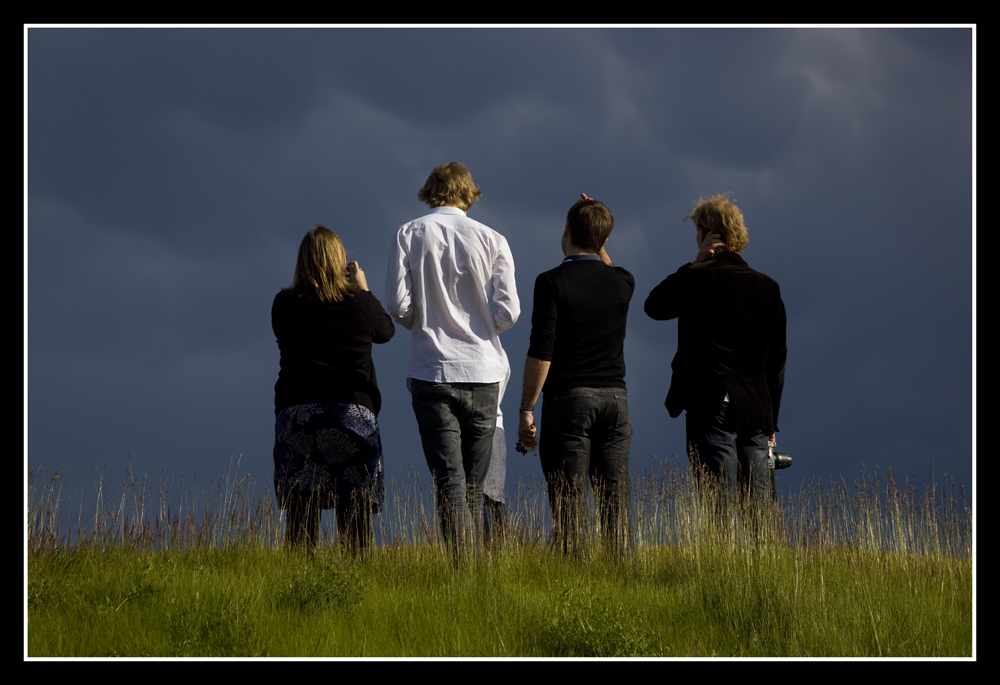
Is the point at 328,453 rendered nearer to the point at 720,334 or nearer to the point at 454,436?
the point at 454,436

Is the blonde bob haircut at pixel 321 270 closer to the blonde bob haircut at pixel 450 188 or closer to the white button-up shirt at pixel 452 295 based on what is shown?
the white button-up shirt at pixel 452 295

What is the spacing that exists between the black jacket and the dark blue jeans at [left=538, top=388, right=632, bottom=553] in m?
0.52

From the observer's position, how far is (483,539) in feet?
20.1

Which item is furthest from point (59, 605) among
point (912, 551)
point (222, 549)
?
point (912, 551)

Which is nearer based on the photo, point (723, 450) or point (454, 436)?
point (454, 436)

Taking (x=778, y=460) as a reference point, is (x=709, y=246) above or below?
above

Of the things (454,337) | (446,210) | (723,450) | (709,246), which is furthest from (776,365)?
(446,210)

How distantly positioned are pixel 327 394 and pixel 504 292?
1.42m

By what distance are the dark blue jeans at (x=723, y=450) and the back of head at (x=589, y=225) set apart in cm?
140

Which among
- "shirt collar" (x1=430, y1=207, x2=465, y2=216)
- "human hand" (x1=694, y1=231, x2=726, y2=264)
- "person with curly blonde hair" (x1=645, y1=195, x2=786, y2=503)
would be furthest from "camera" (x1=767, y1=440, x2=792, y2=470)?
"shirt collar" (x1=430, y1=207, x2=465, y2=216)

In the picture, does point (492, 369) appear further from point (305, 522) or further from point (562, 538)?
point (305, 522)

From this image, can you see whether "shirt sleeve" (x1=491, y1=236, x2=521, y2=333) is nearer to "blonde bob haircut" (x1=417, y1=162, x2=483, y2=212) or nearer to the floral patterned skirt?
"blonde bob haircut" (x1=417, y1=162, x2=483, y2=212)

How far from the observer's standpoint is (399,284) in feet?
19.2

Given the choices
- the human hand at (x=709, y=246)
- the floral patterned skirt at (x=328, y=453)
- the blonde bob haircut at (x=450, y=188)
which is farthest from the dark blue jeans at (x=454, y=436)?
the human hand at (x=709, y=246)
